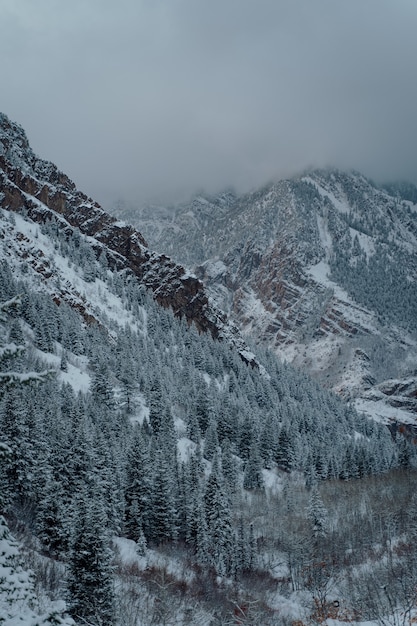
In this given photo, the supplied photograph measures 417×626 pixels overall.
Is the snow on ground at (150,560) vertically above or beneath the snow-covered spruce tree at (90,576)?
beneath

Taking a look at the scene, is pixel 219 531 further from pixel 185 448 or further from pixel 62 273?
pixel 62 273

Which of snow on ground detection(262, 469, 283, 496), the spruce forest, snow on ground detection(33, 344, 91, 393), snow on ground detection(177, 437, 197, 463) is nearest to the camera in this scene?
the spruce forest

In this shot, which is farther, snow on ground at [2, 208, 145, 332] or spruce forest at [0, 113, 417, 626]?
snow on ground at [2, 208, 145, 332]

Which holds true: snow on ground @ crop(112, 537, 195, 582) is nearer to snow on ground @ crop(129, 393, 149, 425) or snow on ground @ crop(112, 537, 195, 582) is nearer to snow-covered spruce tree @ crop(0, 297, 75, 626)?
snow on ground @ crop(129, 393, 149, 425)

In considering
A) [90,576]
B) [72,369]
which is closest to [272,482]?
[72,369]

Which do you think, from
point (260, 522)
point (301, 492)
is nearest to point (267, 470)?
point (301, 492)

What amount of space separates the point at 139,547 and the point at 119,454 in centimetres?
1822

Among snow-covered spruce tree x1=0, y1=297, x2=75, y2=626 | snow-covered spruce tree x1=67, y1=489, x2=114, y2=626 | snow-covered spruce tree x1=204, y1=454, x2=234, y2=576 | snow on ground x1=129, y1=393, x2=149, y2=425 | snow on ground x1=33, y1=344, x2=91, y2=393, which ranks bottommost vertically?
snow on ground x1=33, y1=344, x2=91, y2=393

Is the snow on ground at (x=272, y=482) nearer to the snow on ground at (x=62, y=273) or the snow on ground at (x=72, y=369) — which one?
the snow on ground at (x=72, y=369)

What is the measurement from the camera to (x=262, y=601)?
63906 millimetres

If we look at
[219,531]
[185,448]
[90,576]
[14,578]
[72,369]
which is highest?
[14,578]

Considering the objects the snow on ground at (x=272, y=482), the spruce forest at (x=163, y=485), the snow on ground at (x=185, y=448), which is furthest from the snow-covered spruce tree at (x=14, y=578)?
the snow on ground at (x=272, y=482)

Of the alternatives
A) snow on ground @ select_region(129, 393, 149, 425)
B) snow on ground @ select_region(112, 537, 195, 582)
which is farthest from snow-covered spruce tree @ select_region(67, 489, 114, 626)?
snow on ground @ select_region(129, 393, 149, 425)

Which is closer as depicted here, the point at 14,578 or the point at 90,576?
the point at 14,578
